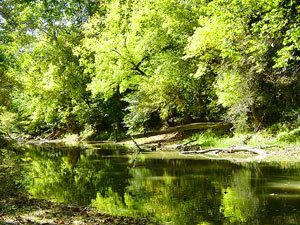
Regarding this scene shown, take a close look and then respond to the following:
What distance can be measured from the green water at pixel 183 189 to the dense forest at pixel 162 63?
14.8 feet

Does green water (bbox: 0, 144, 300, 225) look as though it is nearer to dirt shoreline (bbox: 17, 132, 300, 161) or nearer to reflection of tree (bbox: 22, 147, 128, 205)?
reflection of tree (bbox: 22, 147, 128, 205)

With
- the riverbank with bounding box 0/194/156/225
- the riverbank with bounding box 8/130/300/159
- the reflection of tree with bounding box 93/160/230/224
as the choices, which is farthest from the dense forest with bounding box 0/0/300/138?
the riverbank with bounding box 0/194/156/225

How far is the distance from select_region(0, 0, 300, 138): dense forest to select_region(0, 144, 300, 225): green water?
4.52 m

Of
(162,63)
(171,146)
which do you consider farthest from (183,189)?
(162,63)

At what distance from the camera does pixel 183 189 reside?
9570 mm

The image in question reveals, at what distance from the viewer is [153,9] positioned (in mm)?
23734

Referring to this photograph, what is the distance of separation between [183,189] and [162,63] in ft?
49.9

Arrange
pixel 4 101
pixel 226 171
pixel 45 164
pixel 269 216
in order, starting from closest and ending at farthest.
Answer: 1. pixel 269 216
2. pixel 226 171
3. pixel 4 101
4. pixel 45 164

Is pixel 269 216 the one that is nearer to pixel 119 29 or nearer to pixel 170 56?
pixel 170 56

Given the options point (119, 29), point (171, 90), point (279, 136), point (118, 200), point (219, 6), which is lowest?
point (118, 200)

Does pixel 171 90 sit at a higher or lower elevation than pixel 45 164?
higher

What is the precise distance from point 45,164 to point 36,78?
75.1ft

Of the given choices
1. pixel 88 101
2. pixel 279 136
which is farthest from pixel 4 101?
pixel 88 101

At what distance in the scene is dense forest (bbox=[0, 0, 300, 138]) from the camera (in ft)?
42.2
